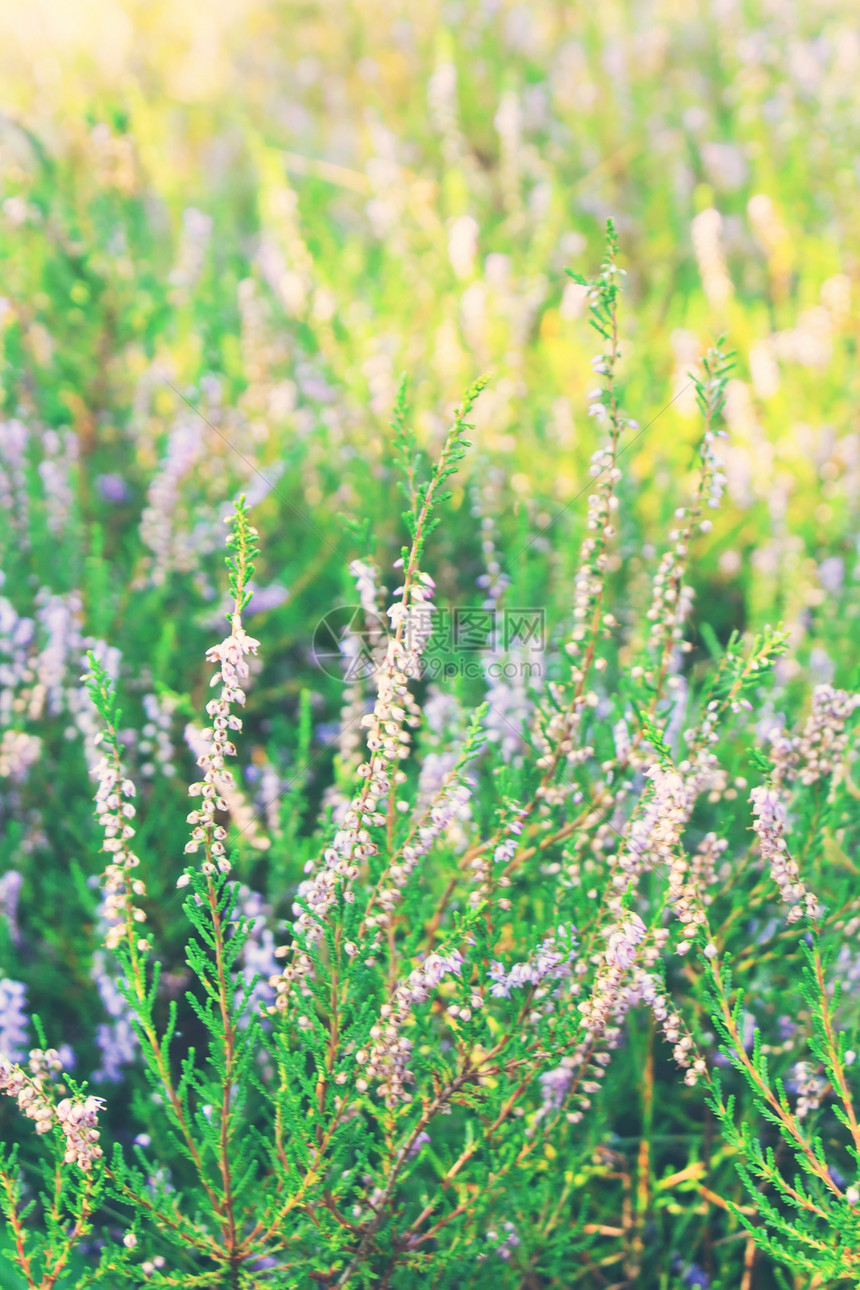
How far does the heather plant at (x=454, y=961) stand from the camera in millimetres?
1199

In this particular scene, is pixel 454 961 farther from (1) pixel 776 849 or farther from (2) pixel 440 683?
(2) pixel 440 683

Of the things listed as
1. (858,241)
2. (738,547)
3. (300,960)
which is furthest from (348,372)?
(300,960)

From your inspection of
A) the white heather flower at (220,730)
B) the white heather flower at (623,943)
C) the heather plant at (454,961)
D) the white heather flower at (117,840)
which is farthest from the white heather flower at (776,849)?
the white heather flower at (117,840)

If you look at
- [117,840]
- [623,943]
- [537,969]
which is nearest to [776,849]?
[623,943]

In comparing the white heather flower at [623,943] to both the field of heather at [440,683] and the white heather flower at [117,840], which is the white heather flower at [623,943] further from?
the white heather flower at [117,840]

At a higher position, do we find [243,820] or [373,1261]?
[243,820]

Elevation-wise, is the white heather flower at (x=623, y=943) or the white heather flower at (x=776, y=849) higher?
the white heather flower at (x=776, y=849)

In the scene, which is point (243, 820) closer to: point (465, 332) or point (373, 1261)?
point (373, 1261)

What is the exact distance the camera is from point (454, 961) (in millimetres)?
1202

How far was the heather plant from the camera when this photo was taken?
3.93 ft

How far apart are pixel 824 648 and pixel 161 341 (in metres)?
2.43

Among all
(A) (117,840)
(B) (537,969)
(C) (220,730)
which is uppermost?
(C) (220,730)

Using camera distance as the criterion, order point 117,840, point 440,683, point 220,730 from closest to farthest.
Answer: point 220,730 < point 117,840 < point 440,683

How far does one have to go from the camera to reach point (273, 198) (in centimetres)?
327
